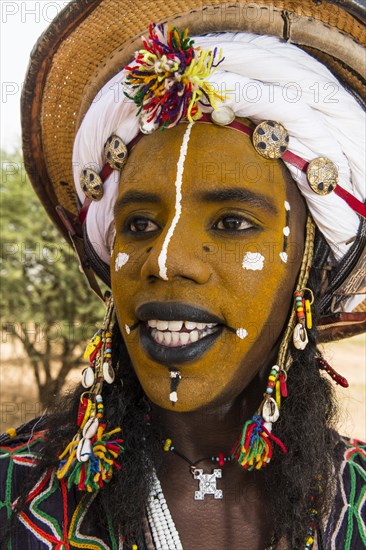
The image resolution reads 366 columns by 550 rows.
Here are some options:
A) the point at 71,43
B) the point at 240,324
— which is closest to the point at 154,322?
the point at 240,324

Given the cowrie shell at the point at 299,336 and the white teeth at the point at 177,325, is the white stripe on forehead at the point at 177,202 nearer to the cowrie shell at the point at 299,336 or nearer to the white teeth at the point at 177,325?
the white teeth at the point at 177,325

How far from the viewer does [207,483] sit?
256 centimetres

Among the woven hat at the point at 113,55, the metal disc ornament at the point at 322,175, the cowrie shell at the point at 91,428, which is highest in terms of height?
the woven hat at the point at 113,55

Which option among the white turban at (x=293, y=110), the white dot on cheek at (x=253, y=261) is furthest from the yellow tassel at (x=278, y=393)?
the white turban at (x=293, y=110)

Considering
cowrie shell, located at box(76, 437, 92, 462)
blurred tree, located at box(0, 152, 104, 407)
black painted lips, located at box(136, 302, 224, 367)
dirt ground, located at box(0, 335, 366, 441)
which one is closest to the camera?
black painted lips, located at box(136, 302, 224, 367)

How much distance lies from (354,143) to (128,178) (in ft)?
2.75

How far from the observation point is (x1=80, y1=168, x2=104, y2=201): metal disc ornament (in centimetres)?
272

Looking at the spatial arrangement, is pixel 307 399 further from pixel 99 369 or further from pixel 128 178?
pixel 128 178

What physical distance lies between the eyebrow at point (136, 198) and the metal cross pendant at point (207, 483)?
3.29ft

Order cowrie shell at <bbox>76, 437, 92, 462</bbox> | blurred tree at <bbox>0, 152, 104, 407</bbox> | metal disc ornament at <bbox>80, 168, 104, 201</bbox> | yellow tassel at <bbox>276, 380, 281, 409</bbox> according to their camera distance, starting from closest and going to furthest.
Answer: cowrie shell at <bbox>76, 437, 92, 462</bbox> → yellow tassel at <bbox>276, 380, 281, 409</bbox> → metal disc ornament at <bbox>80, 168, 104, 201</bbox> → blurred tree at <bbox>0, 152, 104, 407</bbox>

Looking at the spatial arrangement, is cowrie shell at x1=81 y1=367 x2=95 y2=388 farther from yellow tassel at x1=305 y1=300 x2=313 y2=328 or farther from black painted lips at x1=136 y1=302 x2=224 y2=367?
yellow tassel at x1=305 y1=300 x2=313 y2=328

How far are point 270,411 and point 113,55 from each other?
59.6 inches

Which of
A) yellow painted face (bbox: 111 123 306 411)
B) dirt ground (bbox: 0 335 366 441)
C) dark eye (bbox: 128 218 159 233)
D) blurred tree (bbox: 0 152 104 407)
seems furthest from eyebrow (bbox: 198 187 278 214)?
blurred tree (bbox: 0 152 104 407)

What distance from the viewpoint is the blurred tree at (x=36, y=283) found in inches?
329
